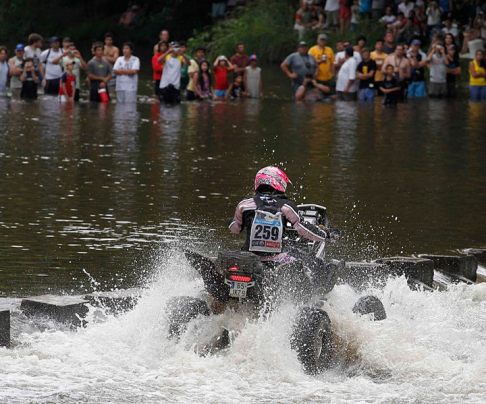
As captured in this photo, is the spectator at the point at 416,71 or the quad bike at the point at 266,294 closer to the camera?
the quad bike at the point at 266,294

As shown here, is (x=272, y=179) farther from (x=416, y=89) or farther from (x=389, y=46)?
(x=389, y=46)

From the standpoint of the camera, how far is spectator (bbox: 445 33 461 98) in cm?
3541

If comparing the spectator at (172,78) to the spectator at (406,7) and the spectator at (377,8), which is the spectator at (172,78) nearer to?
the spectator at (406,7)

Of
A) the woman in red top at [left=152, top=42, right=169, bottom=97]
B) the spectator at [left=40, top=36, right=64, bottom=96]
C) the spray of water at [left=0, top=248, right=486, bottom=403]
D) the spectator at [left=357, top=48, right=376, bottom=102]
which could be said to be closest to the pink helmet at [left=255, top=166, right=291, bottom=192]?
the spray of water at [left=0, top=248, right=486, bottom=403]

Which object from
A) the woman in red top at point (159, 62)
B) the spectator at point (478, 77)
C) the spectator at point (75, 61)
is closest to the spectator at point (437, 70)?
the spectator at point (478, 77)

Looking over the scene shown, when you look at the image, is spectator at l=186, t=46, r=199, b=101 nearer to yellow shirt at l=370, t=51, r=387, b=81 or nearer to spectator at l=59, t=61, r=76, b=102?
spectator at l=59, t=61, r=76, b=102

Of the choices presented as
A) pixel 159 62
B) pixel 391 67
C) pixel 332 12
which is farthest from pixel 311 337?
pixel 332 12

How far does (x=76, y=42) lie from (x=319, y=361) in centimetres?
4916

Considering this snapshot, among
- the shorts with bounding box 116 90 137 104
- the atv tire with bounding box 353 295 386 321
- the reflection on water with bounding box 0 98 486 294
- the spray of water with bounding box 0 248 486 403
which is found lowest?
the shorts with bounding box 116 90 137 104

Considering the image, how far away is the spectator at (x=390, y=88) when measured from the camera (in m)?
32.7

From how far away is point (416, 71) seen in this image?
35.2 meters

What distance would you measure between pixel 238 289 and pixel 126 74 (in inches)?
869

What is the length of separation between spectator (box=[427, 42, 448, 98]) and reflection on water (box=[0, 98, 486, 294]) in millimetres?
3999

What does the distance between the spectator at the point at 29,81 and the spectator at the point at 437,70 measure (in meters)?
10.2
